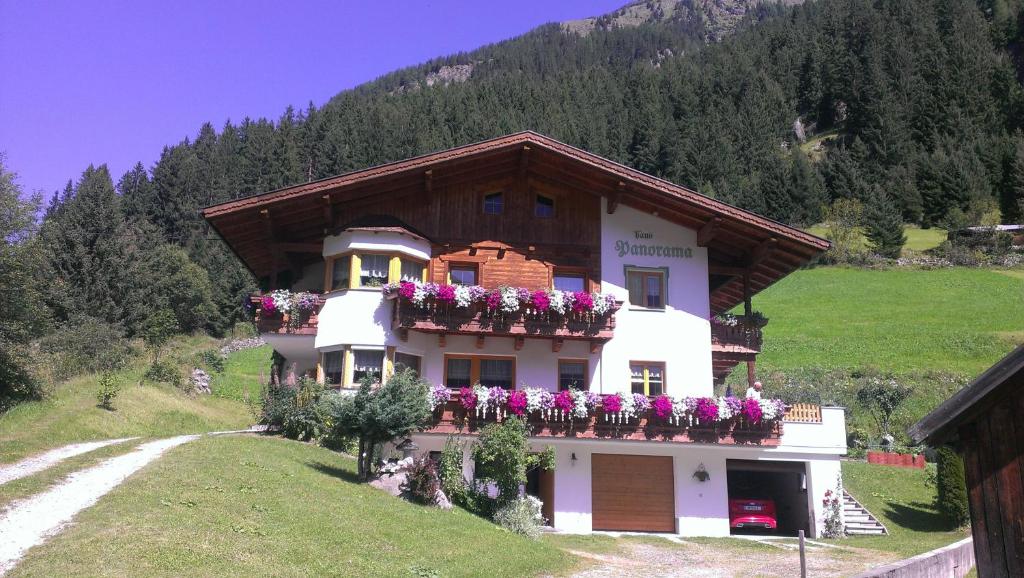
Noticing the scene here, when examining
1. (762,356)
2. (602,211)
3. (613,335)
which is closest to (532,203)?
(602,211)

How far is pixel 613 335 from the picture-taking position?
24.3 m

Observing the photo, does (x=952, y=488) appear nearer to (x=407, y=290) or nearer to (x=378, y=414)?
(x=407, y=290)

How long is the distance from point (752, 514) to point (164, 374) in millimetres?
22884

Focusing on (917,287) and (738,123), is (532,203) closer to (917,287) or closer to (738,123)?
(917,287)

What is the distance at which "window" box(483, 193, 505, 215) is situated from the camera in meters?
25.8

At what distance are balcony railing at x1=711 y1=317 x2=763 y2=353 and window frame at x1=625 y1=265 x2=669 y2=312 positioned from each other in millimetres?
1754

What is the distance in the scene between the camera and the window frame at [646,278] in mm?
25484

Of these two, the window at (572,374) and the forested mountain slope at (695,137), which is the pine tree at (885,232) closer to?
the forested mountain slope at (695,137)

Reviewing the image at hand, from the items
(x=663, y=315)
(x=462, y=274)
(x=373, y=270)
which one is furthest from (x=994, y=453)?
(x=373, y=270)

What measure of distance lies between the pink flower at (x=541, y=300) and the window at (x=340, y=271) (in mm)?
5330

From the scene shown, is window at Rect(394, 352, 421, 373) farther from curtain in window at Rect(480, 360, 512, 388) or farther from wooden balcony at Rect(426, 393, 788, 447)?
wooden balcony at Rect(426, 393, 788, 447)

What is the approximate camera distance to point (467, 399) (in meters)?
21.8

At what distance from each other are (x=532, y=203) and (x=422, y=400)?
950cm

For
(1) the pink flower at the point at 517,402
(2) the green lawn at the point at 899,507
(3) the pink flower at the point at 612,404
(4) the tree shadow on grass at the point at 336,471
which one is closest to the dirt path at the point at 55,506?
(4) the tree shadow on grass at the point at 336,471
